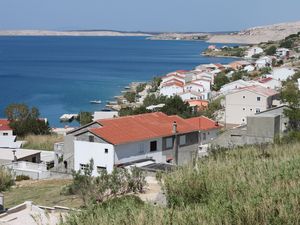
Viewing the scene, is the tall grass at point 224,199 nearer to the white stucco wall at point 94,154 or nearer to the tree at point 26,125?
the white stucco wall at point 94,154

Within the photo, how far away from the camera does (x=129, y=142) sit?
773 inches

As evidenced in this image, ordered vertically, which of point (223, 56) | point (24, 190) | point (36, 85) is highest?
point (223, 56)

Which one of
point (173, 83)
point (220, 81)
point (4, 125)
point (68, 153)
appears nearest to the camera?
point (68, 153)

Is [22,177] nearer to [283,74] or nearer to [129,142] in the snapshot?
[129,142]

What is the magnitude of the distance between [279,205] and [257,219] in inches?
10.2

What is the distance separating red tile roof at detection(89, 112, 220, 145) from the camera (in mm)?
19766

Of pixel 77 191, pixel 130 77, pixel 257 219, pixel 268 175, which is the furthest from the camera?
pixel 130 77

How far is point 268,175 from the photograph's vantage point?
6.61 meters

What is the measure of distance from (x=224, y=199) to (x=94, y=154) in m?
14.2

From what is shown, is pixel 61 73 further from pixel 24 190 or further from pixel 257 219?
pixel 257 219

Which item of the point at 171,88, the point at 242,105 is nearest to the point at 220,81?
the point at 171,88

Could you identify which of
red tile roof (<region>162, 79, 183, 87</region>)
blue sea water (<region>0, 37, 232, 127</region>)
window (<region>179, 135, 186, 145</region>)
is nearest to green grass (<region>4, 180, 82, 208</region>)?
window (<region>179, 135, 186, 145</region>)

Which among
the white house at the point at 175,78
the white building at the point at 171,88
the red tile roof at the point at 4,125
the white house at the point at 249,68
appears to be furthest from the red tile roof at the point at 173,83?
the red tile roof at the point at 4,125

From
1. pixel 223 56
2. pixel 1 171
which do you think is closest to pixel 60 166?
pixel 1 171
